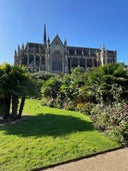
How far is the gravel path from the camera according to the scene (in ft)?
17.9

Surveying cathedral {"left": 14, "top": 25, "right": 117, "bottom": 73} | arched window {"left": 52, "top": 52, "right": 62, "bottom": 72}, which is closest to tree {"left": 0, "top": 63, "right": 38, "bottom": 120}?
cathedral {"left": 14, "top": 25, "right": 117, "bottom": 73}

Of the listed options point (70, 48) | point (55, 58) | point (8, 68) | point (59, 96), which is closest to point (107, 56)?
point (70, 48)

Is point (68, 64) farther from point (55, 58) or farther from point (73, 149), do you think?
point (73, 149)

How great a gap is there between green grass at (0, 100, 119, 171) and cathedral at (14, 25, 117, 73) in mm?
63861

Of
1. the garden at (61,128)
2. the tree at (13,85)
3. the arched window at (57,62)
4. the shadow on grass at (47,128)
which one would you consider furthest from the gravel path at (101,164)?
the arched window at (57,62)

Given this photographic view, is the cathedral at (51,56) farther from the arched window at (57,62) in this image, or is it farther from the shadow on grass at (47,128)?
the shadow on grass at (47,128)

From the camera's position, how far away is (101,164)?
572 cm

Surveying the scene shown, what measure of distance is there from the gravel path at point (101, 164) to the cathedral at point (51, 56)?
66895mm

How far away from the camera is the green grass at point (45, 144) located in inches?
227

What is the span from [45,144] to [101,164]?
2.09 m

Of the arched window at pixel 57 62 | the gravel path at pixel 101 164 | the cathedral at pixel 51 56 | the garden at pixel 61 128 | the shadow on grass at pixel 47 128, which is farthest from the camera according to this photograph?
the arched window at pixel 57 62

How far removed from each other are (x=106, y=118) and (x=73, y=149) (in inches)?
128

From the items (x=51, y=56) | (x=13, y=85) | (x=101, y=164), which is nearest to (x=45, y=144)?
(x=101, y=164)

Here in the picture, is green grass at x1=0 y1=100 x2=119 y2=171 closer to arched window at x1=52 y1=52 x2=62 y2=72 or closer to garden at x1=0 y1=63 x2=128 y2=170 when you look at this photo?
garden at x1=0 y1=63 x2=128 y2=170
